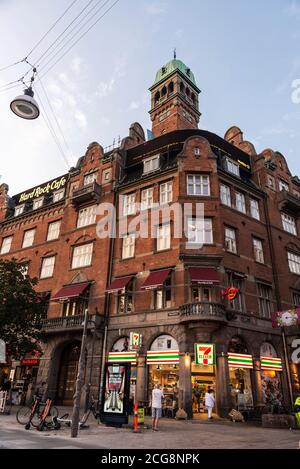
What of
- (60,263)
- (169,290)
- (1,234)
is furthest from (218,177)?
(1,234)

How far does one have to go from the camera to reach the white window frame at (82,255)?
28469 millimetres

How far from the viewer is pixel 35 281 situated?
25.2 meters

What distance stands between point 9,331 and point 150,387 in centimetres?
976

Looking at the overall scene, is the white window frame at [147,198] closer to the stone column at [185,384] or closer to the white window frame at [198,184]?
the white window frame at [198,184]

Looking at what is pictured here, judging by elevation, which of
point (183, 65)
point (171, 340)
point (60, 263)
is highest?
point (183, 65)

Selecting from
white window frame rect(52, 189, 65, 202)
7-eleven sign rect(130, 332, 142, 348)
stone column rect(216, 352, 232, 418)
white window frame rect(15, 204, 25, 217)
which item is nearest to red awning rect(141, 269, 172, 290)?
7-eleven sign rect(130, 332, 142, 348)

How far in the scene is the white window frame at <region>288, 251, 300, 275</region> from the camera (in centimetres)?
2948

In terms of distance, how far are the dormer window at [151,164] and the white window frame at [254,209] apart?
28.2ft

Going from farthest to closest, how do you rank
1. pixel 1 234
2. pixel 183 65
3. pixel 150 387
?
1. pixel 183 65
2. pixel 1 234
3. pixel 150 387

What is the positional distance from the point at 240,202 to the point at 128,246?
9.76 m

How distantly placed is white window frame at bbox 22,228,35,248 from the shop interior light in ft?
80.4

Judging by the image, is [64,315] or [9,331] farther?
[64,315]

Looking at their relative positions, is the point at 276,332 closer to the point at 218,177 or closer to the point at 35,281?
the point at 218,177
